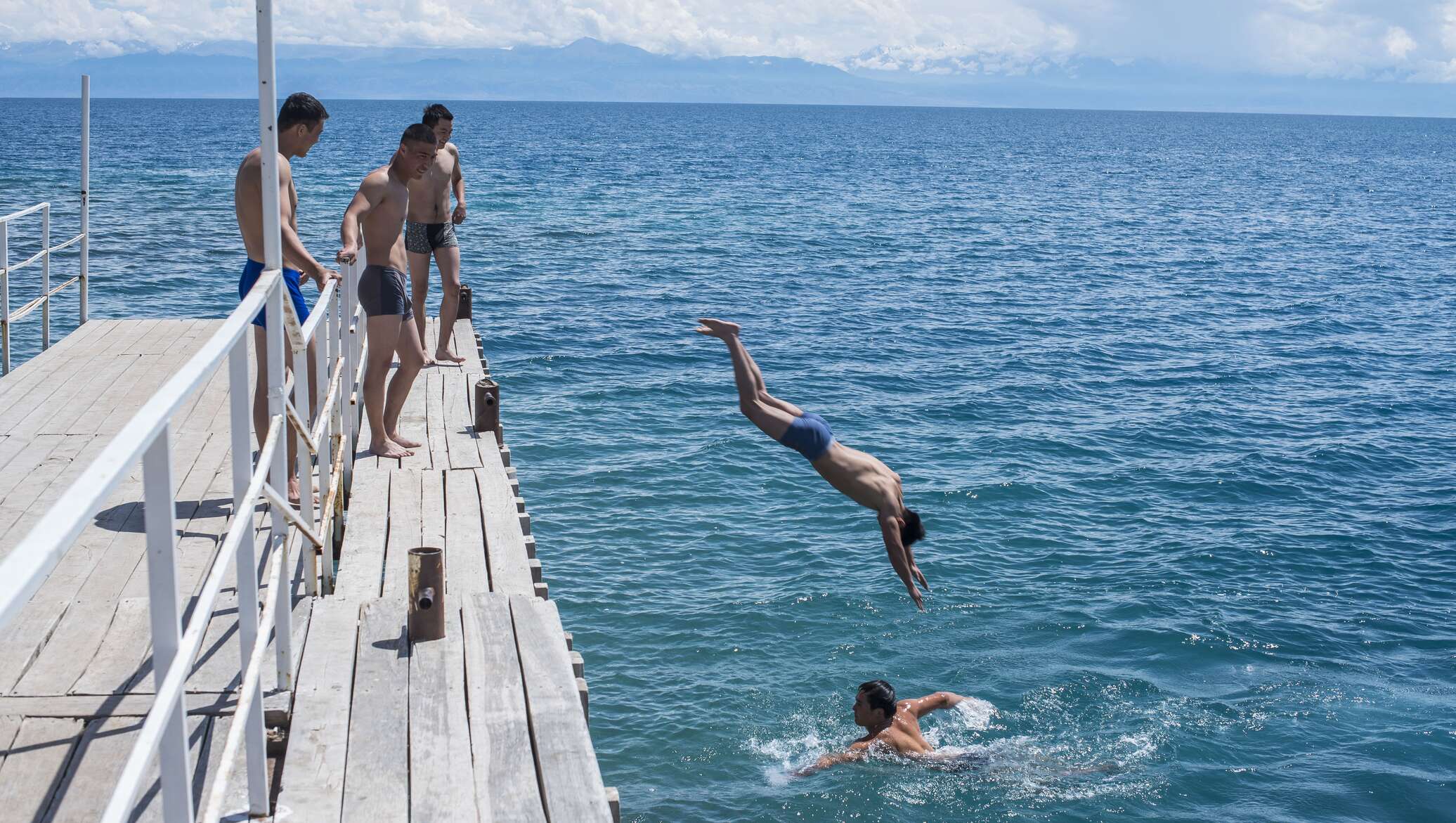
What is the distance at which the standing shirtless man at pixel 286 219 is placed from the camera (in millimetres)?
5875

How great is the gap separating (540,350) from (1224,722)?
1405 centimetres

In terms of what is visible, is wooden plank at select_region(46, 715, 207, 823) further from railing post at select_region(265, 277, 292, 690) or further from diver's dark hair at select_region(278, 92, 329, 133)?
diver's dark hair at select_region(278, 92, 329, 133)

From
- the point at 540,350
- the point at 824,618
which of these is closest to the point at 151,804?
the point at 824,618

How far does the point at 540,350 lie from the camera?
70.1ft

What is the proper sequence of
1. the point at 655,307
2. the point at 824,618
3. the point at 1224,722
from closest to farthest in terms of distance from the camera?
the point at 1224,722, the point at 824,618, the point at 655,307

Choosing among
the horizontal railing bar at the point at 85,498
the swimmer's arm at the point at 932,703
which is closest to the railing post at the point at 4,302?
the swimmer's arm at the point at 932,703

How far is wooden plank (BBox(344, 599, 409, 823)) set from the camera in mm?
3994

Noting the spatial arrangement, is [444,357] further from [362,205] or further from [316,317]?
[316,317]

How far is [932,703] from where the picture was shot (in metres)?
9.29

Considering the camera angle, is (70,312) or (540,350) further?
(70,312)

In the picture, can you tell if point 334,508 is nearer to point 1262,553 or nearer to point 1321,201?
point 1262,553

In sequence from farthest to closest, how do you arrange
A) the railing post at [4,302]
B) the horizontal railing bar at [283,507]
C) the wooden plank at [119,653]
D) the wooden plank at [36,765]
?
the railing post at [4,302] → the wooden plank at [119,653] → the horizontal railing bar at [283,507] → the wooden plank at [36,765]

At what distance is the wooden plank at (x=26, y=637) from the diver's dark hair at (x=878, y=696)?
5401 mm

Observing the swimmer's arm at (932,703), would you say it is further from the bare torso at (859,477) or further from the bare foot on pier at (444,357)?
the bare foot on pier at (444,357)
